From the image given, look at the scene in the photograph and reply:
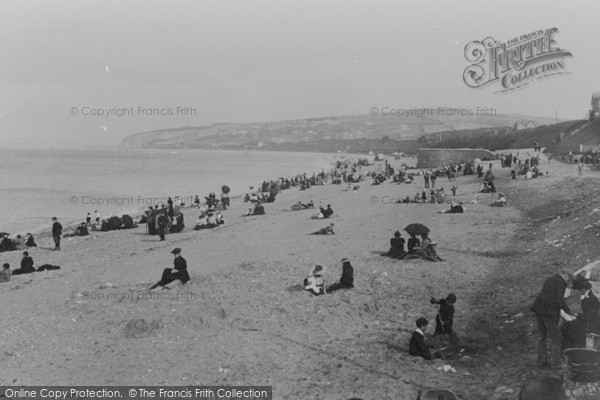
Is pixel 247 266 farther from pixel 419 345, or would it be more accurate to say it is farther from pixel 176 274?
pixel 419 345

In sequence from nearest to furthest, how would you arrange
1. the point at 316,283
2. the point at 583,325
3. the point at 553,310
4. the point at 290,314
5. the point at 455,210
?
the point at 583,325 → the point at 553,310 → the point at 290,314 → the point at 316,283 → the point at 455,210

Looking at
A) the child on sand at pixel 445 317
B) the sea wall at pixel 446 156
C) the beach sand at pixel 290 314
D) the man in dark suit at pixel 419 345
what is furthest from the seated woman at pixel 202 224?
the sea wall at pixel 446 156

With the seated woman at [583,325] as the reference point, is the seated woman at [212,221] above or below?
below

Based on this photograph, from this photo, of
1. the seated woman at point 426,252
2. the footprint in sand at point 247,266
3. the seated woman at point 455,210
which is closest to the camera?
the footprint in sand at point 247,266

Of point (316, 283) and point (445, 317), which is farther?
point (316, 283)

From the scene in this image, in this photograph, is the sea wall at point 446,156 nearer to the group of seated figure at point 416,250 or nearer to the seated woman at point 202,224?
the seated woman at point 202,224

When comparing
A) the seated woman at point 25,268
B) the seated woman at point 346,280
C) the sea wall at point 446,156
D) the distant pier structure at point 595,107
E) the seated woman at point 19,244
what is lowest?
the seated woman at point 19,244

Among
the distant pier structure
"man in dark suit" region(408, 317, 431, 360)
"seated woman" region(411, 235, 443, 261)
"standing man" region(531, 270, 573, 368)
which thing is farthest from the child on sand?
the distant pier structure

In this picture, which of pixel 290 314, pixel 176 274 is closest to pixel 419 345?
pixel 290 314
